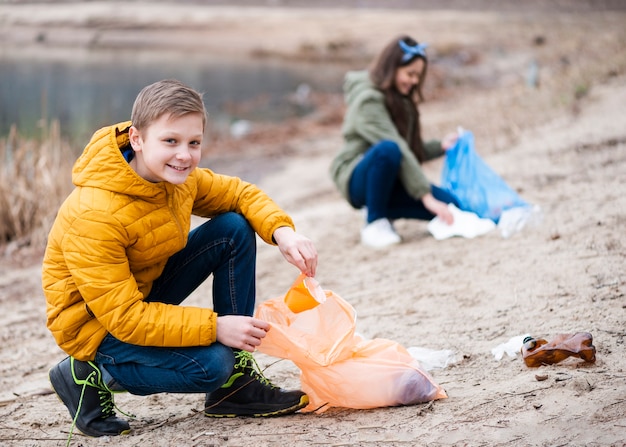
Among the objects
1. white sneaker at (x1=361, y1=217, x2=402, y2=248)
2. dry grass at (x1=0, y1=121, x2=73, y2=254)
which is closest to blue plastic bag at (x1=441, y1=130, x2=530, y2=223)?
white sneaker at (x1=361, y1=217, x2=402, y2=248)

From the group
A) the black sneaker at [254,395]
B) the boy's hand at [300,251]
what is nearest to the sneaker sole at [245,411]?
the black sneaker at [254,395]

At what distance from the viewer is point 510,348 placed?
2844 millimetres

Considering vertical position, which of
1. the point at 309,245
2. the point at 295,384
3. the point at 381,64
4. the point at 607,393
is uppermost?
the point at 381,64

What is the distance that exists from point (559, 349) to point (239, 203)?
3.99ft

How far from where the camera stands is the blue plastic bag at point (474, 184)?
4.69 meters

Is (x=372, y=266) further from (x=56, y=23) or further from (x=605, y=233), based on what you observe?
(x=56, y=23)

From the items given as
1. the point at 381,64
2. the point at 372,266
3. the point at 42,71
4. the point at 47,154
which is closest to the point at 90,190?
the point at 372,266

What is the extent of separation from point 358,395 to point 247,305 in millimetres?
497

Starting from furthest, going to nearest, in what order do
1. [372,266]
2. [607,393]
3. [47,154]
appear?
1. [47,154]
2. [372,266]
3. [607,393]

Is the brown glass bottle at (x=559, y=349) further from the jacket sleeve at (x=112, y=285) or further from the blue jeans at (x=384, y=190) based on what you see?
the blue jeans at (x=384, y=190)

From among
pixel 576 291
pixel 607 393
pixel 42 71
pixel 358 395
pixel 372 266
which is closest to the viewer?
pixel 607 393

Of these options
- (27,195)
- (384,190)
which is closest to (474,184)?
(384,190)

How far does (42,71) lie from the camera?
1830cm

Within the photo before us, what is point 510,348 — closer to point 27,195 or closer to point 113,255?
point 113,255
